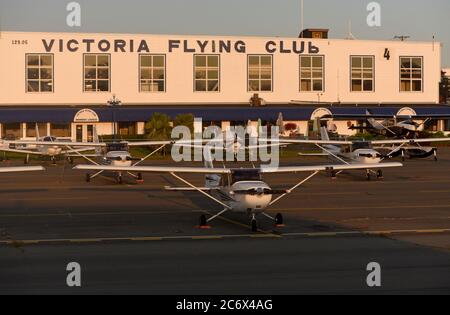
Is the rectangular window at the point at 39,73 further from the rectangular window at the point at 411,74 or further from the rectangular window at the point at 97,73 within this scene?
the rectangular window at the point at 411,74

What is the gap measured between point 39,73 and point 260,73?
18834 millimetres

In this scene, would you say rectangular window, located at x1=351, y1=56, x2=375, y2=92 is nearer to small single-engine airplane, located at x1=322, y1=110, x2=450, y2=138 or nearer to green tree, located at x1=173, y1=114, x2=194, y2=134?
small single-engine airplane, located at x1=322, y1=110, x2=450, y2=138

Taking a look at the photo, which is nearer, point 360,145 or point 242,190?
point 242,190

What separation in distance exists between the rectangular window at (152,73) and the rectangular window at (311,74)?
1232 centimetres

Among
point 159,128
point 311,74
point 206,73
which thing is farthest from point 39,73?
point 311,74

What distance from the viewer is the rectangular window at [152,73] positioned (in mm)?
65500

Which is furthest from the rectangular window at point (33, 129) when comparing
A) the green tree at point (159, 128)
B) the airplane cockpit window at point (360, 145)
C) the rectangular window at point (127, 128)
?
the airplane cockpit window at point (360, 145)

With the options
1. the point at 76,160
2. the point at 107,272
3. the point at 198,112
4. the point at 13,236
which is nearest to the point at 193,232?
the point at 13,236

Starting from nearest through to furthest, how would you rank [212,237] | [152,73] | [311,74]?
[212,237]
[152,73]
[311,74]

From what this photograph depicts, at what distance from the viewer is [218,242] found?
17.6 meters

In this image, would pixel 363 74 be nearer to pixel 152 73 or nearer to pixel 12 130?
pixel 152 73

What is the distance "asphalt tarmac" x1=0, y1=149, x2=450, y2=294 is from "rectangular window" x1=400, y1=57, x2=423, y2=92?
4257 centimetres

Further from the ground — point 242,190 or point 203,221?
point 242,190

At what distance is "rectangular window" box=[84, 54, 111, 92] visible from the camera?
2534 inches
